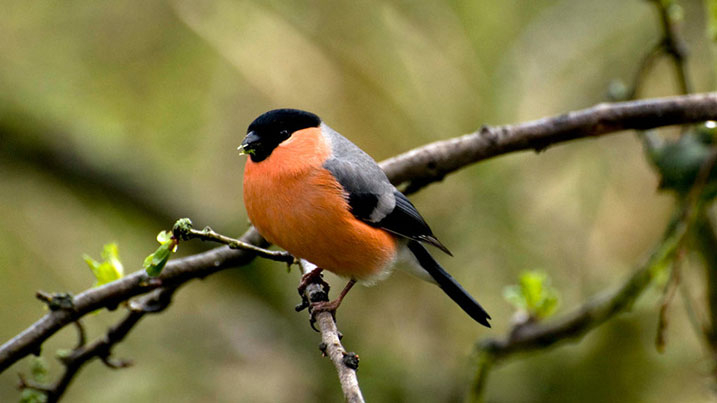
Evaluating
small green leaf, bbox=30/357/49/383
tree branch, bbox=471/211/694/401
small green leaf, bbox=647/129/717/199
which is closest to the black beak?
small green leaf, bbox=30/357/49/383

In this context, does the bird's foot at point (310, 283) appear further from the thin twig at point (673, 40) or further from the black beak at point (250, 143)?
the thin twig at point (673, 40)

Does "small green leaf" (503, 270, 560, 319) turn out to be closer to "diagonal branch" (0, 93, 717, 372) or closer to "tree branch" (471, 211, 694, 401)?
"tree branch" (471, 211, 694, 401)

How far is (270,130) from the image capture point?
349 cm

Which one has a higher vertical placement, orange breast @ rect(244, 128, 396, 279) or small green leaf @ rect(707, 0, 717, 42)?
small green leaf @ rect(707, 0, 717, 42)

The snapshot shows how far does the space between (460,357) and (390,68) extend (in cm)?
263

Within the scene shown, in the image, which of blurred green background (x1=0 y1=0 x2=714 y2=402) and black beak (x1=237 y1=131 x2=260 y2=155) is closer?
black beak (x1=237 y1=131 x2=260 y2=155)

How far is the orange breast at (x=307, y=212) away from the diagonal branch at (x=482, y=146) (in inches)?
9.0

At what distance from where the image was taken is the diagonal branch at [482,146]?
2912 millimetres

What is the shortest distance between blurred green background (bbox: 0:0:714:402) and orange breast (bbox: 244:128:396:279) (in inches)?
87.6

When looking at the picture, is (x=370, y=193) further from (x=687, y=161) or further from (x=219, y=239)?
(x=687, y=161)

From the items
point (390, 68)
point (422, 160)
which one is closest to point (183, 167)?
point (390, 68)

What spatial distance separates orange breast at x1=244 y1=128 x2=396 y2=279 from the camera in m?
3.22

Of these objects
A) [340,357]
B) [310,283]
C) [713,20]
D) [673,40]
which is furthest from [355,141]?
[340,357]

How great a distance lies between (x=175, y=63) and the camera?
A: 266 inches
